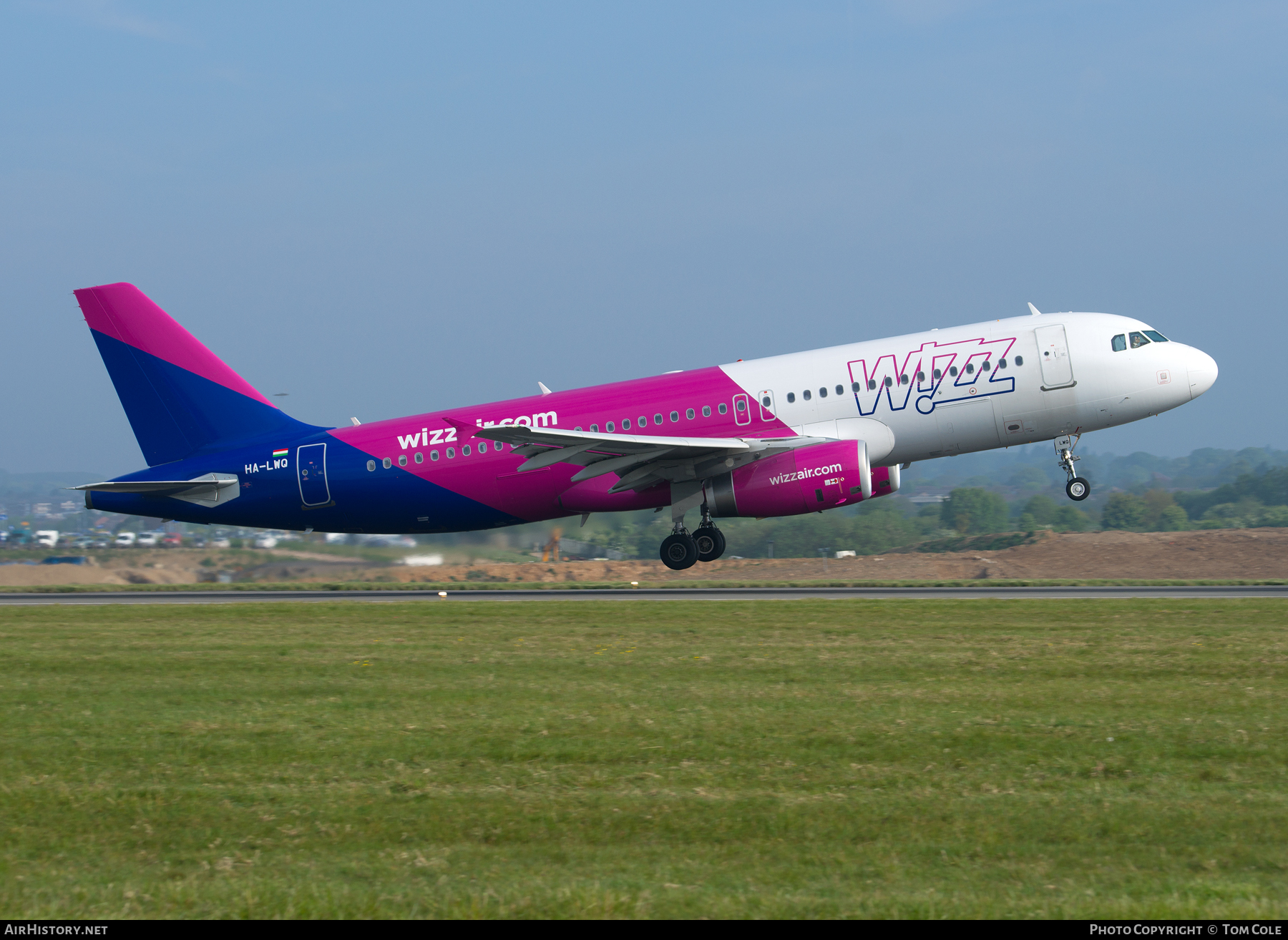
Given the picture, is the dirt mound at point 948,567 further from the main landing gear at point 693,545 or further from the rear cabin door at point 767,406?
the rear cabin door at point 767,406

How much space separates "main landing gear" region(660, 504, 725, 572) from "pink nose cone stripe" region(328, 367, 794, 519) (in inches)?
38.1

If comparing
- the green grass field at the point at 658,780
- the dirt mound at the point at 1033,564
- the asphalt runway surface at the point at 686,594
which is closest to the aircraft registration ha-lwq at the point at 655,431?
the asphalt runway surface at the point at 686,594

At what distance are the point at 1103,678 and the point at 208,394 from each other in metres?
24.2

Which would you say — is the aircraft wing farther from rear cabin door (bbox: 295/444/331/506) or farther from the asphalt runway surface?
A: rear cabin door (bbox: 295/444/331/506)

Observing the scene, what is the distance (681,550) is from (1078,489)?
955cm

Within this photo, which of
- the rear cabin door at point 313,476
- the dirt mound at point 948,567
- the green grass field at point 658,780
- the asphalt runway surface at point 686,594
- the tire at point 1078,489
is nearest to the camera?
the green grass field at point 658,780

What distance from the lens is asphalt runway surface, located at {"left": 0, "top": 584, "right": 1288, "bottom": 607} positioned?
979 inches

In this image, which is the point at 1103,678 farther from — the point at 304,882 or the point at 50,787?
the point at 50,787

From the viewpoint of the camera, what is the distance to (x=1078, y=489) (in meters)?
26.5

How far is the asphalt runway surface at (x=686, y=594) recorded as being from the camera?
81.6 ft

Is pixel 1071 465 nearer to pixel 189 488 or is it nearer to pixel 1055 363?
pixel 1055 363

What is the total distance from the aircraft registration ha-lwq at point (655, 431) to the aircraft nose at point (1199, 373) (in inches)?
1.7

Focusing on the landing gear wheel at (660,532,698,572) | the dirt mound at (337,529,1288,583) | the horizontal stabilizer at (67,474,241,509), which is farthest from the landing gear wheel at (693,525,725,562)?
the horizontal stabilizer at (67,474,241,509)

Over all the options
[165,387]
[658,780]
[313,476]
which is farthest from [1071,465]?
[165,387]
